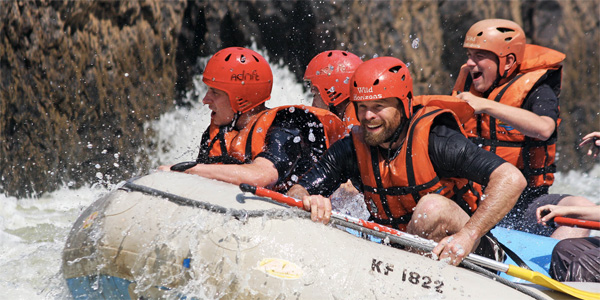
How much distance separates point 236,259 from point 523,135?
9.05ft

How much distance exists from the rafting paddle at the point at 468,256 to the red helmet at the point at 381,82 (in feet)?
2.30

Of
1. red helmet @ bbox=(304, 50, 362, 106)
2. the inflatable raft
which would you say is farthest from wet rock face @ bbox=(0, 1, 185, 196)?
the inflatable raft

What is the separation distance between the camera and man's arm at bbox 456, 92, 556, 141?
13.5 ft

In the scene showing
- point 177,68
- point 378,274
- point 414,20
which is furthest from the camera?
point 414,20

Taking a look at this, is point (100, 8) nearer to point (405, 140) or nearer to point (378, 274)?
point (405, 140)

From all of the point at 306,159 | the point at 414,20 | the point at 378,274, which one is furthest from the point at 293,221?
the point at 414,20

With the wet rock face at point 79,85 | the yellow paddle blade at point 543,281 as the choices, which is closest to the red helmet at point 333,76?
the yellow paddle blade at point 543,281

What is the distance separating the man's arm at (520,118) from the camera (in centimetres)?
411

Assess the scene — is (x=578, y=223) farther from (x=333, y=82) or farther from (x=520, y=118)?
(x=333, y=82)

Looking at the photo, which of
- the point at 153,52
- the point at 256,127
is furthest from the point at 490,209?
the point at 153,52

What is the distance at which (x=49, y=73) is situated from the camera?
260 inches

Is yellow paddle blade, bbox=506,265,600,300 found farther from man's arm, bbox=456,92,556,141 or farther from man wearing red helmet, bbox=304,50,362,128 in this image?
man wearing red helmet, bbox=304,50,362,128

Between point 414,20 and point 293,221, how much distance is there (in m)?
6.05

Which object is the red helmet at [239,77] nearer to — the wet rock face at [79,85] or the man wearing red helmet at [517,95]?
the man wearing red helmet at [517,95]
